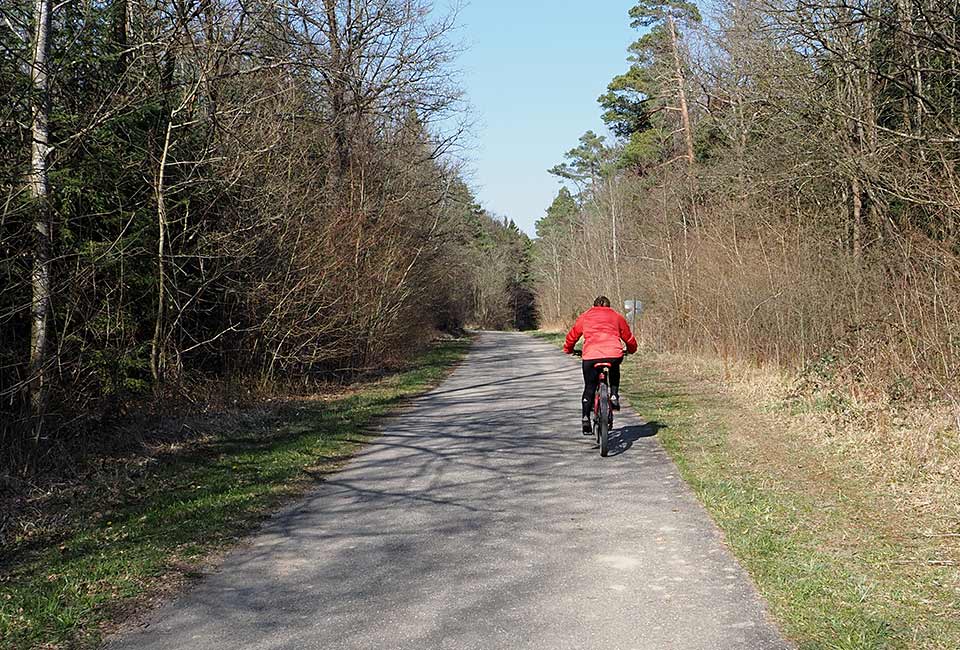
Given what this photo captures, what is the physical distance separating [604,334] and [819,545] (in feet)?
16.4

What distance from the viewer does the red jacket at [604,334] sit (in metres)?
11.1

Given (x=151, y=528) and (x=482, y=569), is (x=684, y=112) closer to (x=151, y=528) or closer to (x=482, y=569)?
(x=151, y=528)

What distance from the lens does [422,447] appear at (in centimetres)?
1142

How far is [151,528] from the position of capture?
7.31 metres

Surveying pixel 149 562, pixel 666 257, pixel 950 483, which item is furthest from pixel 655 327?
pixel 149 562

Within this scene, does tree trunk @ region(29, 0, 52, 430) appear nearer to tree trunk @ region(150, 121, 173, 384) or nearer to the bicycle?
tree trunk @ region(150, 121, 173, 384)

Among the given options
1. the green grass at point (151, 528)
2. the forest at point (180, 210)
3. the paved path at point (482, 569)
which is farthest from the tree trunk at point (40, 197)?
the paved path at point (482, 569)

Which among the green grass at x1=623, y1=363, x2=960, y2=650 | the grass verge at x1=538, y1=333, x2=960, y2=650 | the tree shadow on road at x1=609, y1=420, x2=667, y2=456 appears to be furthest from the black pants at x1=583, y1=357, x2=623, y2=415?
the green grass at x1=623, y1=363, x2=960, y2=650

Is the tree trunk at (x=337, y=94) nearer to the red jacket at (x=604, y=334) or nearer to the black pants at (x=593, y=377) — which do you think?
the red jacket at (x=604, y=334)

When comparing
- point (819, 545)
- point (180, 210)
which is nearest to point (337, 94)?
point (180, 210)

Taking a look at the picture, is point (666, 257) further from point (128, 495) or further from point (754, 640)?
point (754, 640)

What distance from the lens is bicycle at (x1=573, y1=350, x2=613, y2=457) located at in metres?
10.6

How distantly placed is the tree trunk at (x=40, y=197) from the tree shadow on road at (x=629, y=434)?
687 cm

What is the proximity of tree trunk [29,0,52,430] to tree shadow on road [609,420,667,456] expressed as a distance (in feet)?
22.6
